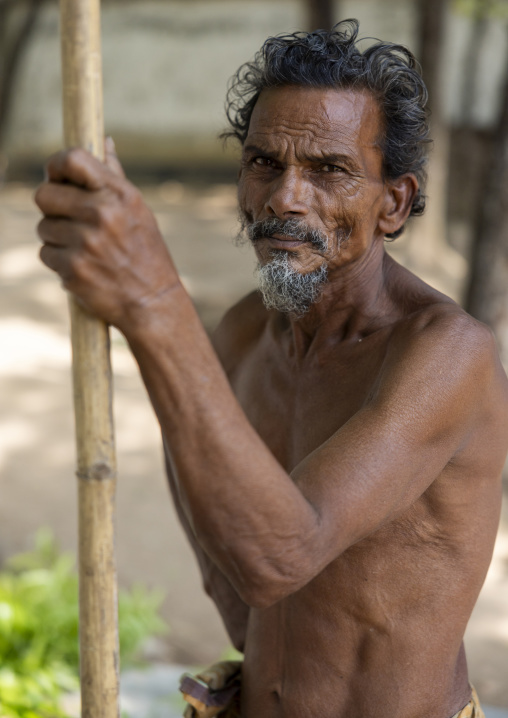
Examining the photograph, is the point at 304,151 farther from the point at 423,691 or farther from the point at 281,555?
the point at 423,691

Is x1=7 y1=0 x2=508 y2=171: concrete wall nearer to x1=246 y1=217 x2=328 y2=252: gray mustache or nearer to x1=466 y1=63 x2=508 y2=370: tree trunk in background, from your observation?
x1=466 y1=63 x2=508 y2=370: tree trunk in background

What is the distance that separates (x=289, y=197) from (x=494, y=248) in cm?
362

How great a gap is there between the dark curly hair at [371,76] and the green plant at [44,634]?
2.38 meters

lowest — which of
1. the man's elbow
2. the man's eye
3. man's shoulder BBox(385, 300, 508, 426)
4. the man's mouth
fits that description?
the man's elbow

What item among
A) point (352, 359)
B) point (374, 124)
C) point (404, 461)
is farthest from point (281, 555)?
point (374, 124)

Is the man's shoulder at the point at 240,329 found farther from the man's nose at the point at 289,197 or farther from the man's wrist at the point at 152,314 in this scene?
the man's wrist at the point at 152,314

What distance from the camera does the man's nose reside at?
1690 mm

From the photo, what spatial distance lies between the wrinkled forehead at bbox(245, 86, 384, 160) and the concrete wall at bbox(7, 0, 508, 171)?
968cm

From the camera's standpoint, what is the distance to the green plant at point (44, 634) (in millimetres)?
3098

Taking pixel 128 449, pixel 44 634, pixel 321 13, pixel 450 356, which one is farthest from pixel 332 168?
pixel 321 13

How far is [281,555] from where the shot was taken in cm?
120

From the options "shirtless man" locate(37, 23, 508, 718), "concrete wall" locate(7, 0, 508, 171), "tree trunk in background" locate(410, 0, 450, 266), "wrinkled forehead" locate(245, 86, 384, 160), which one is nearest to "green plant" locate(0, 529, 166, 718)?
"shirtless man" locate(37, 23, 508, 718)

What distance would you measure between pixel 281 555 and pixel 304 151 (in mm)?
879

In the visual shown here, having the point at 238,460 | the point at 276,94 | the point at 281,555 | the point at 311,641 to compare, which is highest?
the point at 276,94
